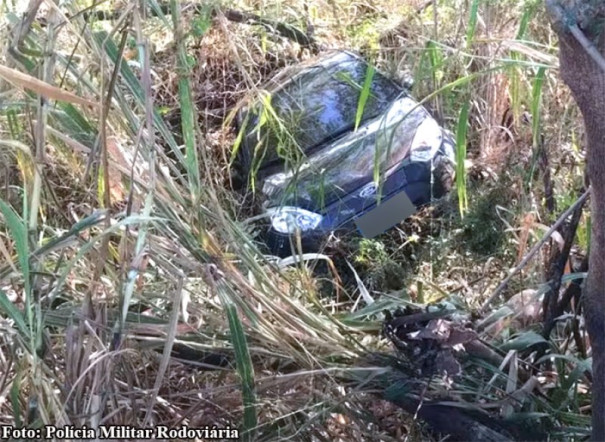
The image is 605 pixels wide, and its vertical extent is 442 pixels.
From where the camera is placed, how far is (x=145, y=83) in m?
1.17

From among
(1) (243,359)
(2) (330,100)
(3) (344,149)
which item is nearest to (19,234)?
(1) (243,359)

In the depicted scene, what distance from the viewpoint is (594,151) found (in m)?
1.03

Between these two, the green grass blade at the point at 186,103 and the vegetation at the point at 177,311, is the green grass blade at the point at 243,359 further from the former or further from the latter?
the green grass blade at the point at 186,103

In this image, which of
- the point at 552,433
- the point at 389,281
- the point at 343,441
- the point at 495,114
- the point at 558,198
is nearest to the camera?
the point at 552,433

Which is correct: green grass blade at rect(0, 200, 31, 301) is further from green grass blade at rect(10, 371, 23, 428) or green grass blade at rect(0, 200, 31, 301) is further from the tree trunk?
the tree trunk

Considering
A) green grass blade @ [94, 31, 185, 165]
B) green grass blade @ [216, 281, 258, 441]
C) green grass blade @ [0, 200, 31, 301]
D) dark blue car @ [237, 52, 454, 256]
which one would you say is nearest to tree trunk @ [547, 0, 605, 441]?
Answer: green grass blade @ [216, 281, 258, 441]

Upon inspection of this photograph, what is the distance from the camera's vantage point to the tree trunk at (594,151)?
96 centimetres

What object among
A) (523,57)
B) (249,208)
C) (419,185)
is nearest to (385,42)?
(419,185)

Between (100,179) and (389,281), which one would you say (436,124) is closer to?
(389,281)

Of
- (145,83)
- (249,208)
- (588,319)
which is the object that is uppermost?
(145,83)

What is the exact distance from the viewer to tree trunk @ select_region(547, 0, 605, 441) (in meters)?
0.96

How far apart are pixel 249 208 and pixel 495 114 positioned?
3.56 ft

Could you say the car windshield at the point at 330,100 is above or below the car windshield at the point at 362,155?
above

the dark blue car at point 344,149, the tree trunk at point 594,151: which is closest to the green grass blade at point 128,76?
the tree trunk at point 594,151
